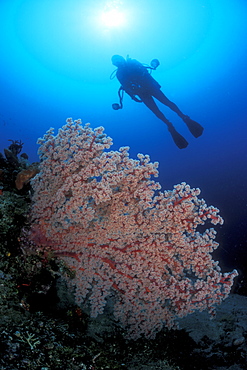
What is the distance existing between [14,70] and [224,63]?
213 feet

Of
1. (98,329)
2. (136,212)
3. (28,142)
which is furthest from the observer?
(28,142)

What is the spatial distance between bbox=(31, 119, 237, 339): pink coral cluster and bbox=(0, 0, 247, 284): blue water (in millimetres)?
19339

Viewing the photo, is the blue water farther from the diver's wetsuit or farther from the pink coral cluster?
the pink coral cluster

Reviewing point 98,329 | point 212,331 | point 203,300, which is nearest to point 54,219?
point 98,329

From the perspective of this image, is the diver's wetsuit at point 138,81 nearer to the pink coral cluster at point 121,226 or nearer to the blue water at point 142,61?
the pink coral cluster at point 121,226

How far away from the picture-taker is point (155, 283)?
3.16m

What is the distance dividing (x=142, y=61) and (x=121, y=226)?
73806 mm

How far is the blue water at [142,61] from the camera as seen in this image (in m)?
44.0

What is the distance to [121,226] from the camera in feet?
9.89

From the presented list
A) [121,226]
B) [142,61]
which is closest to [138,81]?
[121,226]

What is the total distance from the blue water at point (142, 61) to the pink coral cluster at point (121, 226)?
19339 millimetres

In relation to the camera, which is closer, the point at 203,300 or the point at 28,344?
the point at 28,344

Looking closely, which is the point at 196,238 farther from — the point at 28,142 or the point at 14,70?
the point at 28,142

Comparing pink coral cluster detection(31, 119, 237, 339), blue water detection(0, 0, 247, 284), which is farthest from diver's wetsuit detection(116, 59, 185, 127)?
blue water detection(0, 0, 247, 284)
